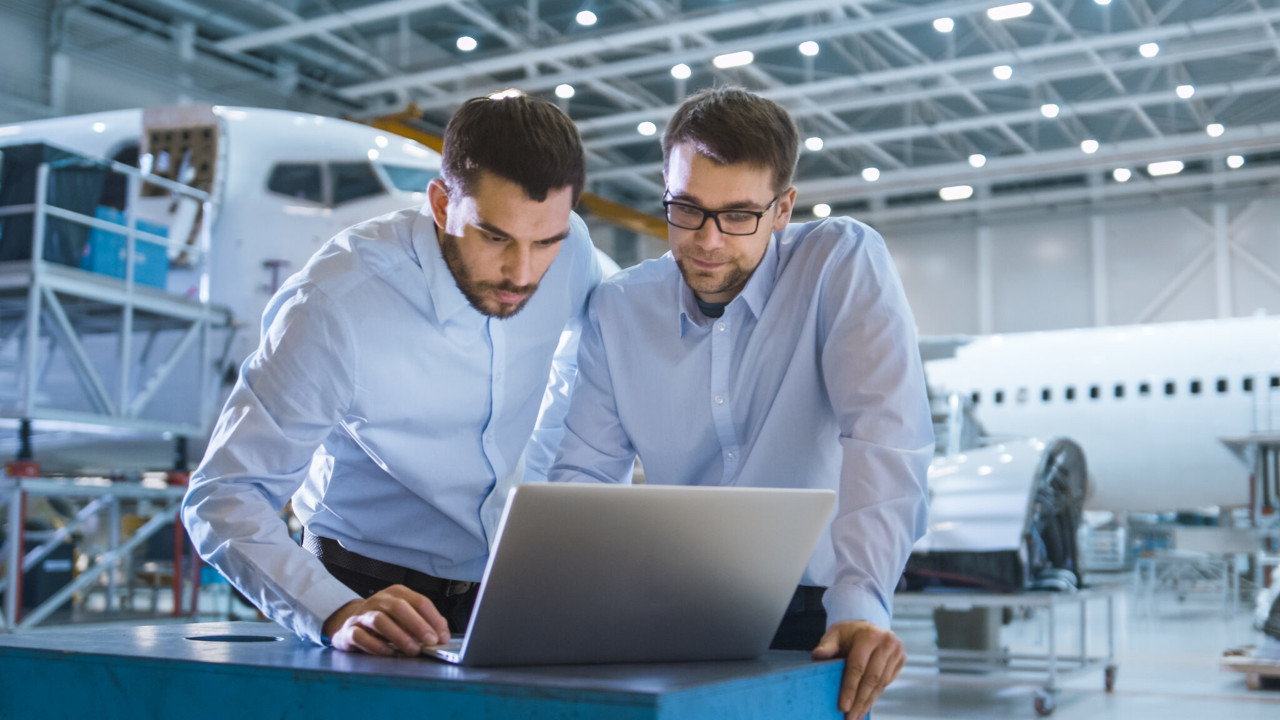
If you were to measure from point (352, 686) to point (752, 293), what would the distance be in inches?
45.6

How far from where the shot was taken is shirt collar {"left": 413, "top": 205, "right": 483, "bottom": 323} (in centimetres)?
226

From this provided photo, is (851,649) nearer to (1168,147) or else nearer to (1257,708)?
(1257,708)

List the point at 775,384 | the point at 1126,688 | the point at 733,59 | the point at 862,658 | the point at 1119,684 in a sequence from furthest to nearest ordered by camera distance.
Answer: the point at 733,59, the point at 1119,684, the point at 1126,688, the point at 775,384, the point at 862,658

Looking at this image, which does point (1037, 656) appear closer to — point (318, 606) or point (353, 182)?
point (318, 606)

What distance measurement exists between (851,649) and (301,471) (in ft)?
3.41

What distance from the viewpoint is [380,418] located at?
2248mm

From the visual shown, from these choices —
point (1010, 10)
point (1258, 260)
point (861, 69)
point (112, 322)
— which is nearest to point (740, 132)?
point (112, 322)

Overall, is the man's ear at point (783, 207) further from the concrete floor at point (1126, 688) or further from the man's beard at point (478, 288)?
the concrete floor at point (1126, 688)

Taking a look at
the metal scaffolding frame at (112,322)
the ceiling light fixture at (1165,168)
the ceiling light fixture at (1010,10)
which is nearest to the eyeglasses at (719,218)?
the metal scaffolding frame at (112,322)

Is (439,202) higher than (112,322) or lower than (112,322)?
lower

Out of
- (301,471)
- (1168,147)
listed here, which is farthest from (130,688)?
(1168,147)

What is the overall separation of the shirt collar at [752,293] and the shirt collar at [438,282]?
42 centimetres

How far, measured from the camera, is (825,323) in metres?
2.15

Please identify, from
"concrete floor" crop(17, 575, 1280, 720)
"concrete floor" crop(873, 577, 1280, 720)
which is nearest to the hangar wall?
"concrete floor" crop(17, 575, 1280, 720)
